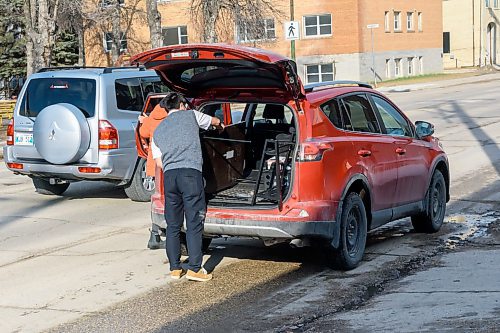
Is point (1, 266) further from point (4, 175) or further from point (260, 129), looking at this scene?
point (4, 175)

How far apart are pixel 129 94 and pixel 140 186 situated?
138cm

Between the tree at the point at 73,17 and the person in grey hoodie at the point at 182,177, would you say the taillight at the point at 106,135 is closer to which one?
the person in grey hoodie at the point at 182,177

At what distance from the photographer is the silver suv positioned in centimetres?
1255

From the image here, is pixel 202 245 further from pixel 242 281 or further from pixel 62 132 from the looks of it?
pixel 62 132

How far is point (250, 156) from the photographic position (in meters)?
9.38

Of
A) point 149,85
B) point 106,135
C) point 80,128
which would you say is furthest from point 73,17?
point 80,128

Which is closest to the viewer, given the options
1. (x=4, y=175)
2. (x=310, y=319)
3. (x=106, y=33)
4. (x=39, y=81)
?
(x=310, y=319)

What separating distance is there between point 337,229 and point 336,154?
683mm

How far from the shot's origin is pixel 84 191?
582 inches

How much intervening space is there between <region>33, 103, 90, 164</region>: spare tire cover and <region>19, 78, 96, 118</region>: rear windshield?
0.83 ft

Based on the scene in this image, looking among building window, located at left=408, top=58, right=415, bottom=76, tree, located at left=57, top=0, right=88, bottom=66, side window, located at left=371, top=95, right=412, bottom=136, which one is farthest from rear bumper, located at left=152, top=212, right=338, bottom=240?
building window, located at left=408, top=58, right=415, bottom=76

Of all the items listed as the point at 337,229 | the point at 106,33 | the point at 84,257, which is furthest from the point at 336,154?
the point at 106,33

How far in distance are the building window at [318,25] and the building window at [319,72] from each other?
190cm

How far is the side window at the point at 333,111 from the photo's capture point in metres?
8.48
